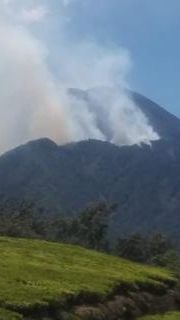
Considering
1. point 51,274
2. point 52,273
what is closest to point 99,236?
point 52,273

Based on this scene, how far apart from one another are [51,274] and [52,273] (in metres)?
0.56

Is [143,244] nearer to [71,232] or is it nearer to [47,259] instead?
[71,232]

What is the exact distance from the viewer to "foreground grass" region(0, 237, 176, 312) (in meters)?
36.8

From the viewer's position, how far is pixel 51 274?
148 feet

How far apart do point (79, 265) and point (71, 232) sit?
10130 centimetres

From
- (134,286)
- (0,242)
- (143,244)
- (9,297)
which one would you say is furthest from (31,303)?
(143,244)

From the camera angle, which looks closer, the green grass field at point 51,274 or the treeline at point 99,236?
Answer: the green grass field at point 51,274

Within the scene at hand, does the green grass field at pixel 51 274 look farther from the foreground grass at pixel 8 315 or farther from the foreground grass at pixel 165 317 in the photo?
the foreground grass at pixel 165 317

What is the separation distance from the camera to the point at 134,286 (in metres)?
51.0

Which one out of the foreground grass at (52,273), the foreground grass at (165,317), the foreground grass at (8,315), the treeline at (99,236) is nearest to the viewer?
the foreground grass at (8,315)

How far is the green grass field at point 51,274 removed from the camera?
119 feet

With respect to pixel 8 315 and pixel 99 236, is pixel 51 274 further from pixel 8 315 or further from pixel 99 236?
pixel 99 236

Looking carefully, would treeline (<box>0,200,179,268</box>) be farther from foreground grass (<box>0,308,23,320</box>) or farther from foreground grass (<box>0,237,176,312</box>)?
foreground grass (<box>0,308,23,320</box>)

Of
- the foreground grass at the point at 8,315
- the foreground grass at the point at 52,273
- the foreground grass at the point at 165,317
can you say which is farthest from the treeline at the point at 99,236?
the foreground grass at the point at 8,315
